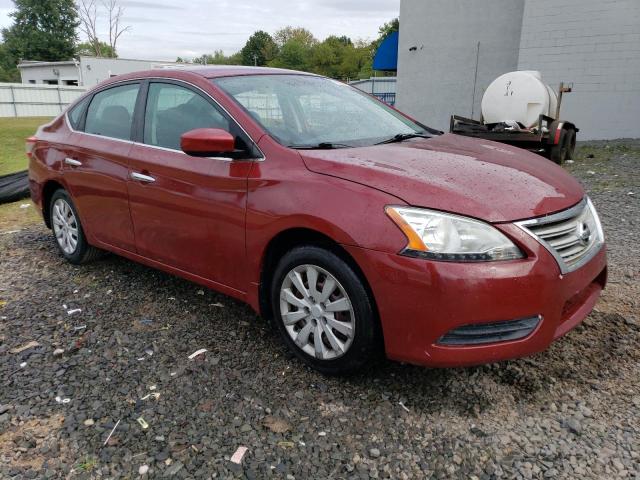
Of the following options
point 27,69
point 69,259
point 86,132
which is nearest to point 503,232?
point 86,132

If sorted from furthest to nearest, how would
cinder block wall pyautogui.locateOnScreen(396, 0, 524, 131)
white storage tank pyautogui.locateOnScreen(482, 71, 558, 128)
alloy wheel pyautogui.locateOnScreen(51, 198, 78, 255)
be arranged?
cinder block wall pyautogui.locateOnScreen(396, 0, 524, 131)
white storage tank pyautogui.locateOnScreen(482, 71, 558, 128)
alloy wheel pyautogui.locateOnScreen(51, 198, 78, 255)

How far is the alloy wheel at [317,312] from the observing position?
8.64ft

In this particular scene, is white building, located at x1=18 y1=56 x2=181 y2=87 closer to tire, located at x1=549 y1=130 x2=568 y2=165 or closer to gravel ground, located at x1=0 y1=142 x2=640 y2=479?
tire, located at x1=549 y1=130 x2=568 y2=165

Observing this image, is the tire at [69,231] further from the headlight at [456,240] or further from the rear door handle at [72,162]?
the headlight at [456,240]

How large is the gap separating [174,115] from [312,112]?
956mm

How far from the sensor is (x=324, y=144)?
3.03 m

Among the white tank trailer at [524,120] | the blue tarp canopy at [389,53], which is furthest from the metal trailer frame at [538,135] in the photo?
the blue tarp canopy at [389,53]

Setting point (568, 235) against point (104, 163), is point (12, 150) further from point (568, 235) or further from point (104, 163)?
point (568, 235)

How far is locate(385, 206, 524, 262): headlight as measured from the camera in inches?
89.7

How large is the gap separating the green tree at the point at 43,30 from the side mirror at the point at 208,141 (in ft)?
226

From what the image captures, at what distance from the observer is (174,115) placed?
3.51 m

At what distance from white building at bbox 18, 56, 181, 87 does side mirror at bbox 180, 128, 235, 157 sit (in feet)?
121

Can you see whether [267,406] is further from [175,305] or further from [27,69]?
[27,69]

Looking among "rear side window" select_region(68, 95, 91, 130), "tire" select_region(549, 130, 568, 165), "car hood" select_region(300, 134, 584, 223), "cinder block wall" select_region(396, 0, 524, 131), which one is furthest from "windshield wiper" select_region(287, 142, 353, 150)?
"cinder block wall" select_region(396, 0, 524, 131)
